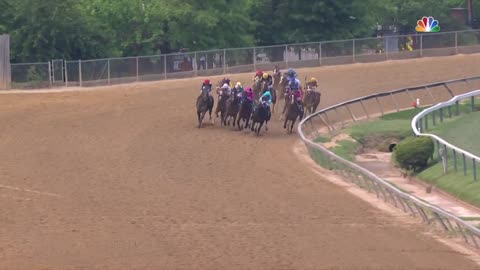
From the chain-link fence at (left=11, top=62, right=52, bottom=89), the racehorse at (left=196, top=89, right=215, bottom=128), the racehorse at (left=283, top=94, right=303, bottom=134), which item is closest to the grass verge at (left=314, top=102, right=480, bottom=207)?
the racehorse at (left=283, top=94, right=303, bottom=134)

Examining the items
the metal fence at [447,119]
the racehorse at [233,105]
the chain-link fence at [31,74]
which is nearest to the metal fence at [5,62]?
the chain-link fence at [31,74]

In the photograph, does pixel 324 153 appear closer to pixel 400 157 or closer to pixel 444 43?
pixel 400 157

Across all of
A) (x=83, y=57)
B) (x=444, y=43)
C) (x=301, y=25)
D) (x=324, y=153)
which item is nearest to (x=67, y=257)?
(x=324, y=153)

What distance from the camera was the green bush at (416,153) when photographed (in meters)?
25.8

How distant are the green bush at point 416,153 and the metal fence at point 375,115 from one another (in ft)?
5.23

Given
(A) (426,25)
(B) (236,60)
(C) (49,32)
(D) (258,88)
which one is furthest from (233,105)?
(A) (426,25)

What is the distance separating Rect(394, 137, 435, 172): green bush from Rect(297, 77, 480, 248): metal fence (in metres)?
1.59

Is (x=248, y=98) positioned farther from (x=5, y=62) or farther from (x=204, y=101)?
(x=5, y=62)

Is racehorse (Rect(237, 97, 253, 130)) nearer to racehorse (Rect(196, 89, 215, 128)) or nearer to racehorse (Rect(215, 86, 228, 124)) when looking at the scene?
racehorse (Rect(215, 86, 228, 124))

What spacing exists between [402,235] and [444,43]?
3728cm

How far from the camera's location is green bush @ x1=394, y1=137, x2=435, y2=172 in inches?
1014

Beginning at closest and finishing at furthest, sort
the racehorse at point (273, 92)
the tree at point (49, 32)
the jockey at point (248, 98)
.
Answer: the jockey at point (248, 98)
the racehorse at point (273, 92)
the tree at point (49, 32)

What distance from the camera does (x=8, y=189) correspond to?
2148cm

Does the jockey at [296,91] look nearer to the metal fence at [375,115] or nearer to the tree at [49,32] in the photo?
the metal fence at [375,115]
